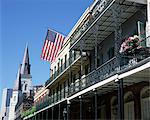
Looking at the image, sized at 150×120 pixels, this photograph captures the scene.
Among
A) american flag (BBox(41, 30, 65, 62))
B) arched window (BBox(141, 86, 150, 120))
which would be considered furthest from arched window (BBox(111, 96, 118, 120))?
american flag (BBox(41, 30, 65, 62))

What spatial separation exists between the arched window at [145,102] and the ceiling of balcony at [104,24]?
3956 mm

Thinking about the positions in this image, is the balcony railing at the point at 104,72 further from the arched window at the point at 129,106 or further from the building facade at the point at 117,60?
the arched window at the point at 129,106

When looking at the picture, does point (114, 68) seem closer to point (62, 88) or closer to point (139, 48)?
point (139, 48)

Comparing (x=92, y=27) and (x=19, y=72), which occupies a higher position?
(x=19, y=72)

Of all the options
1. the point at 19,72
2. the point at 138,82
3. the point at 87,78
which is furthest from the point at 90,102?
the point at 19,72

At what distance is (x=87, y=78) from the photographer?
17.5 meters

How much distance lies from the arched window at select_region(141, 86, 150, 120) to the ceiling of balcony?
3.96 m

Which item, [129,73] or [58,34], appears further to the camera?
[58,34]

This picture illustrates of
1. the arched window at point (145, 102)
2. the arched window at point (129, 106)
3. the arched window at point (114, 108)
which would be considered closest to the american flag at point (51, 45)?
the arched window at point (114, 108)

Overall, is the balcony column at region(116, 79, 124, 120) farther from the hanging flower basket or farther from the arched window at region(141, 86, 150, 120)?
the arched window at region(141, 86, 150, 120)

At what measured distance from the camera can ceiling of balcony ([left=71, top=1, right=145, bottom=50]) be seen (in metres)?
14.9

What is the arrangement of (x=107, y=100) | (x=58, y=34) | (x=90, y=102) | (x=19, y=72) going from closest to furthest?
(x=107, y=100), (x=90, y=102), (x=58, y=34), (x=19, y=72)

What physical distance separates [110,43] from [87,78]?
8.77 ft

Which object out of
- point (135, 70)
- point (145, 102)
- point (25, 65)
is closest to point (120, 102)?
point (135, 70)
